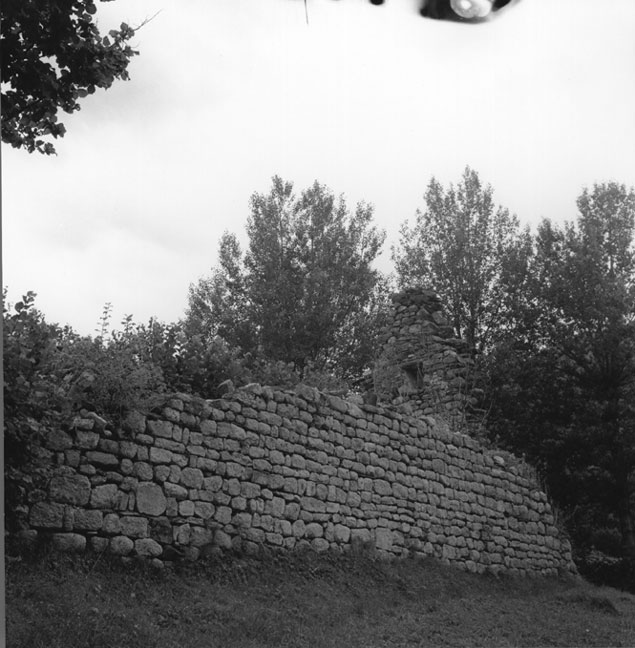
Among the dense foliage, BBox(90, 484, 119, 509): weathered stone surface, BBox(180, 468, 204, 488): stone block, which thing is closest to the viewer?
BBox(90, 484, 119, 509): weathered stone surface

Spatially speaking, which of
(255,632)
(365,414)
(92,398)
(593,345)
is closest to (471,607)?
(365,414)

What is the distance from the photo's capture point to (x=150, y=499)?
7.00 meters

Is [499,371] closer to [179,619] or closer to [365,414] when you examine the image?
[365,414]

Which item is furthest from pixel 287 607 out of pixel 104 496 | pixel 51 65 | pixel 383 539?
pixel 51 65

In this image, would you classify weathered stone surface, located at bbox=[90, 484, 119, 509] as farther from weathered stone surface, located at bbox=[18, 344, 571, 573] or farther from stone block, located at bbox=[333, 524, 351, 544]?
stone block, located at bbox=[333, 524, 351, 544]

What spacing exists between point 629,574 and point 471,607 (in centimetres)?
610

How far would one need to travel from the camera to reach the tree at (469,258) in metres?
20.4

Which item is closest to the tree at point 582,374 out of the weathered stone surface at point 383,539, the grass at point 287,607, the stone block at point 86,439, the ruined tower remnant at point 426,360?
the ruined tower remnant at point 426,360

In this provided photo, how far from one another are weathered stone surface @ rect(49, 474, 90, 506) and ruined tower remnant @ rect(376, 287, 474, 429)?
8042mm

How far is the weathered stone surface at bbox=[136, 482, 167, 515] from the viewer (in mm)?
6906

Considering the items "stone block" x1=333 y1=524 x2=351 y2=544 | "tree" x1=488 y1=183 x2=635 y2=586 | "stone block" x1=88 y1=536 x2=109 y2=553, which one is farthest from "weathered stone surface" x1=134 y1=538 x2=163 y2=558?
"tree" x1=488 y1=183 x2=635 y2=586

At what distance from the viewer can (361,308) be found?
2170 cm

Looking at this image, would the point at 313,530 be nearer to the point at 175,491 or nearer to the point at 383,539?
the point at 383,539

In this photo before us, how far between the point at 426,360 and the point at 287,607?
792 cm
